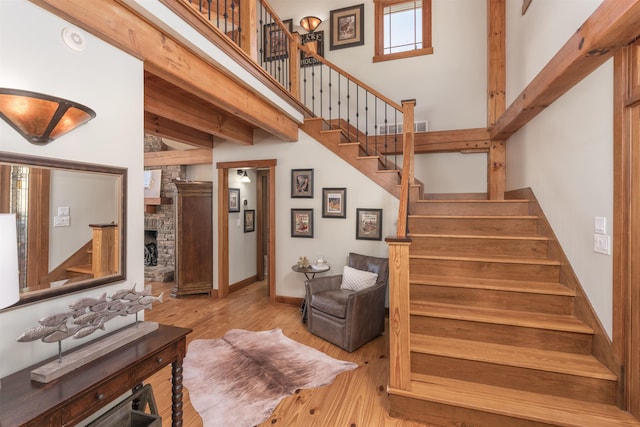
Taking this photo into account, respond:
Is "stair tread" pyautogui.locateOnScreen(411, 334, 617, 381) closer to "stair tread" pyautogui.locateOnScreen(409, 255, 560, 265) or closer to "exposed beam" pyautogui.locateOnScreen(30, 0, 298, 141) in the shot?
"stair tread" pyautogui.locateOnScreen(409, 255, 560, 265)

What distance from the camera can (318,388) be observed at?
2387 millimetres

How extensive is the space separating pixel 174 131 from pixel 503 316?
13.6 feet

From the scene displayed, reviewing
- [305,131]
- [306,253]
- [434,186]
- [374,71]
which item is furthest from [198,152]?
[434,186]

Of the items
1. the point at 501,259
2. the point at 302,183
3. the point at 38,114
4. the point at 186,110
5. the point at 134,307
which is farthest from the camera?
the point at 302,183

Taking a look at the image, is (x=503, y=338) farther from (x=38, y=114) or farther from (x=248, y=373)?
(x=38, y=114)

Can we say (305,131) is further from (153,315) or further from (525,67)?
(153,315)

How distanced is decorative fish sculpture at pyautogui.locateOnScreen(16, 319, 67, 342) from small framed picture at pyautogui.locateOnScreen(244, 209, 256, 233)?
4.15 meters

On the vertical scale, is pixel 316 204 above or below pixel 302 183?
below

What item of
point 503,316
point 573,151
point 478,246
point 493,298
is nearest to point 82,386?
point 503,316

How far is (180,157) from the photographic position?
507 centimetres

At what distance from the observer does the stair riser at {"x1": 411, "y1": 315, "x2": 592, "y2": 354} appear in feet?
6.81

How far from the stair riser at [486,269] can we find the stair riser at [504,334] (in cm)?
59

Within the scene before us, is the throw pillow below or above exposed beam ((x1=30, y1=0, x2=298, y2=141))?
below

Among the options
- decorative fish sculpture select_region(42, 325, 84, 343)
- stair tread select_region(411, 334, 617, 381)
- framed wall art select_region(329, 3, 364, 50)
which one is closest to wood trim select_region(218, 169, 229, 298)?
framed wall art select_region(329, 3, 364, 50)
